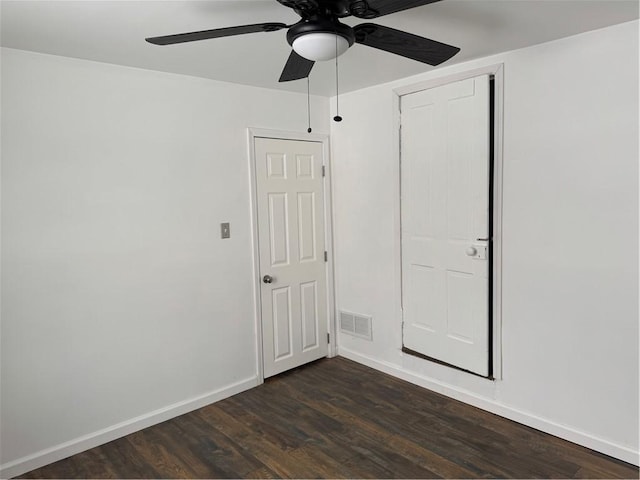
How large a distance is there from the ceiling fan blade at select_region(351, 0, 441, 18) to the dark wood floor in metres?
2.26

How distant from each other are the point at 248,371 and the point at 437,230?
5.96ft

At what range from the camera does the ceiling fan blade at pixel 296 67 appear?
78.2 inches

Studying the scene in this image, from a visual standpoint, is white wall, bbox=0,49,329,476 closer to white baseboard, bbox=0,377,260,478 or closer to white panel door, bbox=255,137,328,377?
white baseboard, bbox=0,377,260,478

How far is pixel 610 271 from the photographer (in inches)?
99.8

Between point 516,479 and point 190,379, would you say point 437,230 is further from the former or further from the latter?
point 190,379

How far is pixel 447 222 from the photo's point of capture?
325 cm

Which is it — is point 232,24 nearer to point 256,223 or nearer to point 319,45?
point 319,45

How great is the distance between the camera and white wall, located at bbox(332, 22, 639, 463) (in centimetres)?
247

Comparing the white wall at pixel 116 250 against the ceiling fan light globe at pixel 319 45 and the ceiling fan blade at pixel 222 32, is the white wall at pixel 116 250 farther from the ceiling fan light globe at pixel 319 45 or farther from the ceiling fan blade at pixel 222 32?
the ceiling fan light globe at pixel 319 45

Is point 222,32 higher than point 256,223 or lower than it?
higher

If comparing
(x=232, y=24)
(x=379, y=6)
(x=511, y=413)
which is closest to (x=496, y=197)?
(x=511, y=413)

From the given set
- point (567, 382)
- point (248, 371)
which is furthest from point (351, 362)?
point (567, 382)

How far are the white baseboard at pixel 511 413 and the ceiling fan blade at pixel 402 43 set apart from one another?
2.28 metres

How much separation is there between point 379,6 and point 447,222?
6.33 ft
